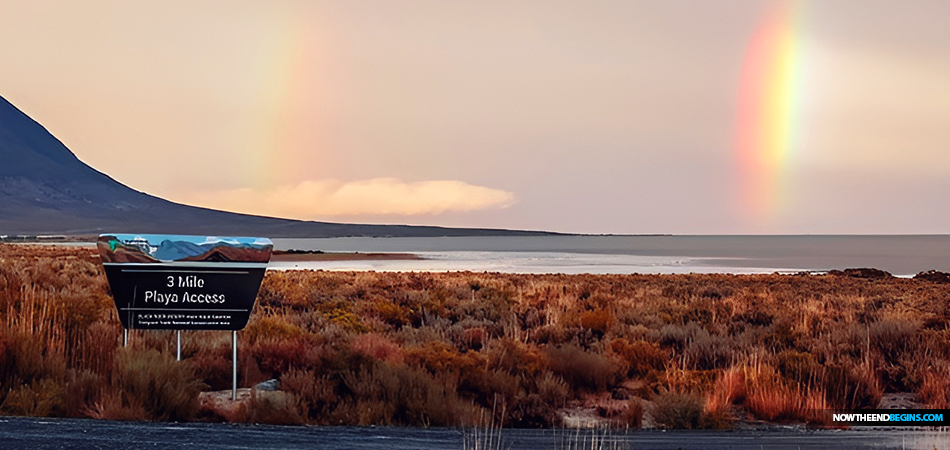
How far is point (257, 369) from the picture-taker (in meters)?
13.8

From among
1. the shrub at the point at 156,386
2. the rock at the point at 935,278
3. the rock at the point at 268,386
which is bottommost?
the rock at the point at 268,386

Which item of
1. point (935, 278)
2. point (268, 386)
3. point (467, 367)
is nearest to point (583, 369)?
point (467, 367)

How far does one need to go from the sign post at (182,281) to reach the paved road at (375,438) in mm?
2221

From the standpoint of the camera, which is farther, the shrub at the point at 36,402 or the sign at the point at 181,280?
the sign at the point at 181,280

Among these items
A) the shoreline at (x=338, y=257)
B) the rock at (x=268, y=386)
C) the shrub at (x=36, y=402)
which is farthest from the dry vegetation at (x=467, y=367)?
the shoreline at (x=338, y=257)

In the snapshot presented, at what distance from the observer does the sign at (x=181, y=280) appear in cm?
1177

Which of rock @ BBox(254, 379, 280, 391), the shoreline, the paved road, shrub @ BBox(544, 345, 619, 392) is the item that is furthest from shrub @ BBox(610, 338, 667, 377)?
the shoreline

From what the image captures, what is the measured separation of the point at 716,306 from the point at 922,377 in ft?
36.8

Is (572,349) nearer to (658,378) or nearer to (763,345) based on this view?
(658,378)

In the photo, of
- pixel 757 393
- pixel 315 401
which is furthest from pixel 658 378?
pixel 315 401

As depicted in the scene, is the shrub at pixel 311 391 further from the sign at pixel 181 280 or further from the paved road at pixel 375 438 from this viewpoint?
the paved road at pixel 375 438

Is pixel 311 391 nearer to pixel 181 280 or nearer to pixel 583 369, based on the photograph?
pixel 181 280

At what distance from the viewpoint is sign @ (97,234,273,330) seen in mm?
11773

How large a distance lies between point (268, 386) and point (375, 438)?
386 cm
